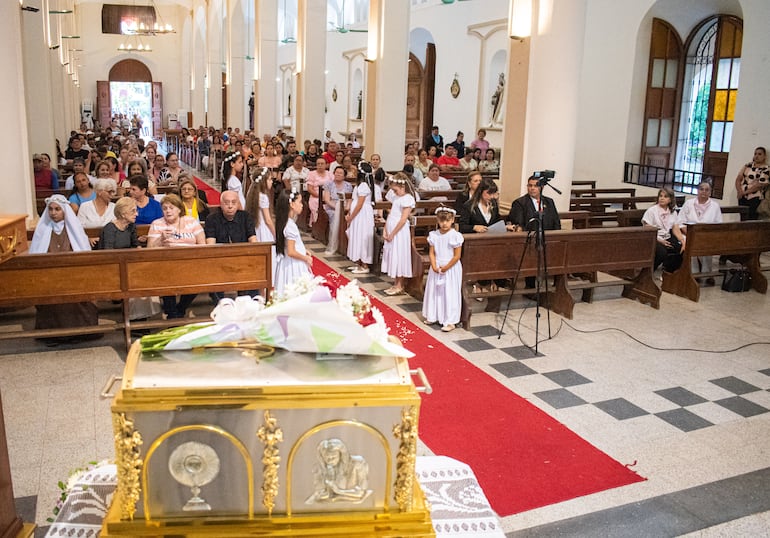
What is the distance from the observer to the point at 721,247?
8.92 meters

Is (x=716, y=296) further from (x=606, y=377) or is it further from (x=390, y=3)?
(x=390, y=3)

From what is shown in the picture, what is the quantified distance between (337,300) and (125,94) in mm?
40006

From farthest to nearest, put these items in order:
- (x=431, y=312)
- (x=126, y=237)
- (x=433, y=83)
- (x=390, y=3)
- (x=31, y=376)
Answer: (x=433, y=83) < (x=390, y=3) < (x=431, y=312) < (x=126, y=237) < (x=31, y=376)

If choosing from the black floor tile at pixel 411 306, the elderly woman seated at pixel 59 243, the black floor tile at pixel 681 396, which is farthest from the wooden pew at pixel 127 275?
the black floor tile at pixel 681 396

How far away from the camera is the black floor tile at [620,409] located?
5.33 meters

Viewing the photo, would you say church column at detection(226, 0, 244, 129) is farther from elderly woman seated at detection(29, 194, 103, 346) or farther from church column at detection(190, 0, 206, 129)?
elderly woman seated at detection(29, 194, 103, 346)

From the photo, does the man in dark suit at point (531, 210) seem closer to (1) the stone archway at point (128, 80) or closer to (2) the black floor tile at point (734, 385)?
(2) the black floor tile at point (734, 385)

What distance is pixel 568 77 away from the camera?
29.2ft

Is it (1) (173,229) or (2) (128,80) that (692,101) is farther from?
(2) (128,80)

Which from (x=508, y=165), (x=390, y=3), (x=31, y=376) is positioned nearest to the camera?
(x=31, y=376)

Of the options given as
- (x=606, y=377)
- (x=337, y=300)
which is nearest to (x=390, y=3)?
(x=606, y=377)

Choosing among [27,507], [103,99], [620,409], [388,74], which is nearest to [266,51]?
[388,74]

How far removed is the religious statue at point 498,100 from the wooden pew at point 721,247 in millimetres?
10168

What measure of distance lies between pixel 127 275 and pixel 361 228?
12.9ft
